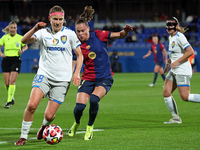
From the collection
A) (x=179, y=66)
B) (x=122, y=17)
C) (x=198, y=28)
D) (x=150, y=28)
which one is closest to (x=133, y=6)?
(x=122, y=17)

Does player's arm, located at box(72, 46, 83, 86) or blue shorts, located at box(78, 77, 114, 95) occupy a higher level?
player's arm, located at box(72, 46, 83, 86)

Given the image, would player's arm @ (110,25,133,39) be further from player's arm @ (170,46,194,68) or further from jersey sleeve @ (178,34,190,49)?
jersey sleeve @ (178,34,190,49)

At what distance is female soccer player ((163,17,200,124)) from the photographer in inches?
391

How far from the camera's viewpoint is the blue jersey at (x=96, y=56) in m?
8.34

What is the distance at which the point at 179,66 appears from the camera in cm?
1016

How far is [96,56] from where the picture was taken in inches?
329

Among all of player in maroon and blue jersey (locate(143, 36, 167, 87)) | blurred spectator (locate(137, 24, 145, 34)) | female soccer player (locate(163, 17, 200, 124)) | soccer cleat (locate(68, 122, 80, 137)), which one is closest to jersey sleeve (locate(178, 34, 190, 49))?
female soccer player (locate(163, 17, 200, 124))

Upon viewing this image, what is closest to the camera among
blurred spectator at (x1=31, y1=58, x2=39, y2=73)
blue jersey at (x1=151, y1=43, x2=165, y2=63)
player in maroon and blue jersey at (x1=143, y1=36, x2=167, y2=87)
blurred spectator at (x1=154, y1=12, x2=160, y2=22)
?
player in maroon and blue jersey at (x1=143, y1=36, x2=167, y2=87)

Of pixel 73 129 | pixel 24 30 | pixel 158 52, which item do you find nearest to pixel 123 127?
pixel 73 129

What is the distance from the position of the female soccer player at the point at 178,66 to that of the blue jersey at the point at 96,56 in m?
2.17

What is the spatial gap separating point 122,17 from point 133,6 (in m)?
1.71

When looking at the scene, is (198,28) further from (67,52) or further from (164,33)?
(67,52)

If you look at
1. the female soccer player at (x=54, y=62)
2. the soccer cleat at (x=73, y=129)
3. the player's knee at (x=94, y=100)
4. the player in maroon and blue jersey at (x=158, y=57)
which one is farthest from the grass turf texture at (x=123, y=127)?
the player in maroon and blue jersey at (x=158, y=57)

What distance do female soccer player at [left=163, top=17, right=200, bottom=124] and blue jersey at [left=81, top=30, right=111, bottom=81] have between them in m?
2.17
